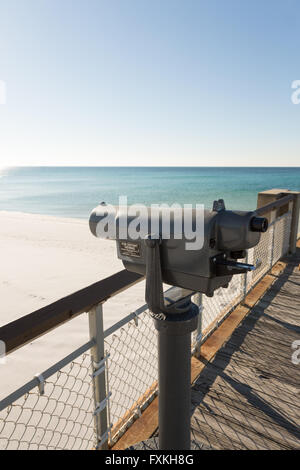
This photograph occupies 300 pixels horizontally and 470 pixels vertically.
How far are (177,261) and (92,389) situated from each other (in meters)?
1.06

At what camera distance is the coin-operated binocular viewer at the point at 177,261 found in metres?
0.94

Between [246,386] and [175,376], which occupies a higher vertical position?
[175,376]

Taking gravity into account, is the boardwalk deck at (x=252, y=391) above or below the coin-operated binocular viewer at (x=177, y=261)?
below

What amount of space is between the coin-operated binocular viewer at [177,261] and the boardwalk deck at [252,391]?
28.0 inches

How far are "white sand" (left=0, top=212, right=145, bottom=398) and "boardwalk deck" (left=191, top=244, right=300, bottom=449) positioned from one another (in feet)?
6.85

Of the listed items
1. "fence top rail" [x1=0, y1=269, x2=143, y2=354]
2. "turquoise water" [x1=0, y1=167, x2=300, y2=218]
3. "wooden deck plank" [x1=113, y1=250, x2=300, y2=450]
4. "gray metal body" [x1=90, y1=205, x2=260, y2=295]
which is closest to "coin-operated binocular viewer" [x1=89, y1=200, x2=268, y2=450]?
"gray metal body" [x1=90, y1=205, x2=260, y2=295]

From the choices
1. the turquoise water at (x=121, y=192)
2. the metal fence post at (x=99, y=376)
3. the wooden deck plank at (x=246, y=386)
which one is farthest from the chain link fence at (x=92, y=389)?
the turquoise water at (x=121, y=192)

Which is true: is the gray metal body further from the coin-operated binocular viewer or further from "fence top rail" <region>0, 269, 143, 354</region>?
"fence top rail" <region>0, 269, 143, 354</region>

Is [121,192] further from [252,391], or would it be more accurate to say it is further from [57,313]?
[57,313]

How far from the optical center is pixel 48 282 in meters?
6.71

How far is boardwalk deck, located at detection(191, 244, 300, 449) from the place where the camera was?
1793 mm

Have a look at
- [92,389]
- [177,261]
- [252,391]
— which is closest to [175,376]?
[177,261]

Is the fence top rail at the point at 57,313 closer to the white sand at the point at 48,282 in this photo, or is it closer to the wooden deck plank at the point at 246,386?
the wooden deck plank at the point at 246,386

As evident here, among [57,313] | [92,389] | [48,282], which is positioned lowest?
[48,282]
